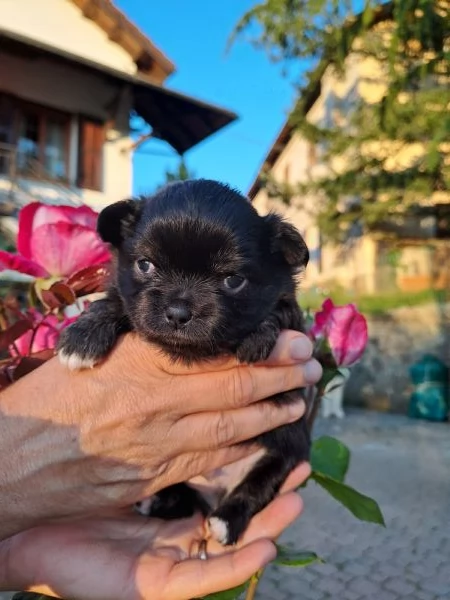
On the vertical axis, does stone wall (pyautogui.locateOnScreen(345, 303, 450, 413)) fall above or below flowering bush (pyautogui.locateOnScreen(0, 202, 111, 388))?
below

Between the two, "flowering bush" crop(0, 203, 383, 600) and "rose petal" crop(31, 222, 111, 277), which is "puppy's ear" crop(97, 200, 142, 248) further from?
"rose petal" crop(31, 222, 111, 277)

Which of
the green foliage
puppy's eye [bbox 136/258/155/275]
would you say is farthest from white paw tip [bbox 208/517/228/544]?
the green foliage

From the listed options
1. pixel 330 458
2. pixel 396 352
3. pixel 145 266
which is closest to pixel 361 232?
pixel 396 352

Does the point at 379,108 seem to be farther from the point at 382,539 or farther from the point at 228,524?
the point at 228,524

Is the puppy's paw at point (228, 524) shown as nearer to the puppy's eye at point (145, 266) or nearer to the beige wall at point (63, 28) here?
the puppy's eye at point (145, 266)

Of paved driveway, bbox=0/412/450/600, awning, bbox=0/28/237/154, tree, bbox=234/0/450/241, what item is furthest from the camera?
awning, bbox=0/28/237/154

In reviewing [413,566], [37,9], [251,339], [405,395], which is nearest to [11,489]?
[251,339]

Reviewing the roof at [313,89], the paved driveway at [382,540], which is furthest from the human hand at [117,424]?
the paved driveway at [382,540]
